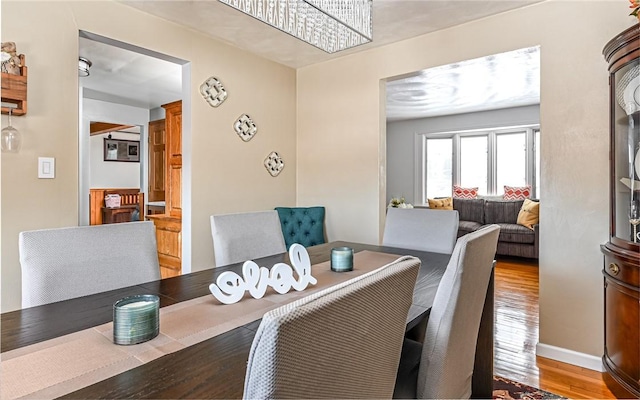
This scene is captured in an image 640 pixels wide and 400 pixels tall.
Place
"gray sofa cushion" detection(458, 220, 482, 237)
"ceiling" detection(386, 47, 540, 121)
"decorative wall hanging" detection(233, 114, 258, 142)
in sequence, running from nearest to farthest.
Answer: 1. "decorative wall hanging" detection(233, 114, 258, 142)
2. "ceiling" detection(386, 47, 540, 121)
3. "gray sofa cushion" detection(458, 220, 482, 237)

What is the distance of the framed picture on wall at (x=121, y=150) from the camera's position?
25.8 ft

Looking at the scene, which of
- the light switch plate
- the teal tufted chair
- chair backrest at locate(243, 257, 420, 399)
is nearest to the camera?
chair backrest at locate(243, 257, 420, 399)

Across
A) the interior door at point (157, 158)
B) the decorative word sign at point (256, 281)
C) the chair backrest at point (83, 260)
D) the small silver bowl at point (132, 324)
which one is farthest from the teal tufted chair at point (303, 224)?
the interior door at point (157, 158)

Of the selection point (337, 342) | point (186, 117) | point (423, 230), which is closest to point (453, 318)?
point (337, 342)

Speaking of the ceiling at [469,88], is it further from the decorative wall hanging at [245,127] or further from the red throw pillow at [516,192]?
the decorative wall hanging at [245,127]

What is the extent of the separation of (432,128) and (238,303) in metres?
6.49

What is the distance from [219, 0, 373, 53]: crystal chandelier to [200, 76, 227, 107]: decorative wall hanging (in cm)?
118

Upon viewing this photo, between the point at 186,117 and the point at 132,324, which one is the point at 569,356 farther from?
the point at 186,117

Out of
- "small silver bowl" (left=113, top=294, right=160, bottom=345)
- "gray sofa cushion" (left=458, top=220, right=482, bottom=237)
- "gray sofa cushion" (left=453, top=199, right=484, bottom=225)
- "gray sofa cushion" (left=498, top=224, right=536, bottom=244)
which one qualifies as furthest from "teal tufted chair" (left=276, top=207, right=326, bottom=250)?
"gray sofa cushion" (left=453, top=199, right=484, bottom=225)

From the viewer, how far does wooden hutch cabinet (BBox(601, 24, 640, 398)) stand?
177 centimetres

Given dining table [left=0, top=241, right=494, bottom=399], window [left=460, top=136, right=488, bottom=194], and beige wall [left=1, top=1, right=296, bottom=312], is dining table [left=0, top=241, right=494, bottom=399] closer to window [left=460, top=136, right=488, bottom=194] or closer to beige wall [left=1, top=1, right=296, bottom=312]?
beige wall [left=1, top=1, right=296, bottom=312]

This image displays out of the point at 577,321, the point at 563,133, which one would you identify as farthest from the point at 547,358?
the point at 563,133

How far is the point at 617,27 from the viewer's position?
210 cm

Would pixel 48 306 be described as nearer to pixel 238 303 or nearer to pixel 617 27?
pixel 238 303
